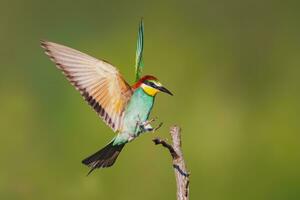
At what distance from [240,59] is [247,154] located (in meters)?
0.46

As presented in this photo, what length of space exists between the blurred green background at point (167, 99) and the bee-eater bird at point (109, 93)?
3.25 feet

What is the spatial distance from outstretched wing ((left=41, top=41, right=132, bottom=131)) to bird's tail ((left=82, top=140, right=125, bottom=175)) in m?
0.08

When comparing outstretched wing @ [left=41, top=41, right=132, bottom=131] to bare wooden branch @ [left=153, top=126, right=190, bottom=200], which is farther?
outstretched wing @ [left=41, top=41, right=132, bottom=131]

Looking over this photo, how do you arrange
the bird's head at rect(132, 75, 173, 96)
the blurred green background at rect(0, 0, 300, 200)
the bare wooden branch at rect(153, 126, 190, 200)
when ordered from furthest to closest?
the blurred green background at rect(0, 0, 300, 200) → the bird's head at rect(132, 75, 173, 96) → the bare wooden branch at rect(153, 126, 190, 200)

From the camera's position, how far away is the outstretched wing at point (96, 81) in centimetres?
199

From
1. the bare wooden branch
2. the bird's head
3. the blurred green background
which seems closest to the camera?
the bare wooden branch

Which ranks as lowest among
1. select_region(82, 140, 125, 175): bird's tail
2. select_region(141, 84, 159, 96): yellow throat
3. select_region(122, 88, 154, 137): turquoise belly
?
select_region(82, 140, 125, 175): bird's tail

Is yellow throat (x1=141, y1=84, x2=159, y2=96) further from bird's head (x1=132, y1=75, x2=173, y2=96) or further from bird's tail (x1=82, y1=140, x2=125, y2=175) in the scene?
bird's tail (x1=82, y1=140, x2=125, y2=175)

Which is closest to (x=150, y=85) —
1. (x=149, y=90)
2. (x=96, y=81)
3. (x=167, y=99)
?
(x=149, y=90)

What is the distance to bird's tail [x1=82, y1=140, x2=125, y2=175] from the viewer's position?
2029 millimetres

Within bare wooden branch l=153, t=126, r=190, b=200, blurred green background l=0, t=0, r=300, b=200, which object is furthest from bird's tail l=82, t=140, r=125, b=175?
blurred green background l=0, t=0, r=300, b=200

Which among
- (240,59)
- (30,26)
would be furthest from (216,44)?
(30,26)

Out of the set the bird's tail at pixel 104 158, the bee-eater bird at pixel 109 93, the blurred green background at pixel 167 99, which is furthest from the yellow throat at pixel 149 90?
the blurred green background at pixel 167 99

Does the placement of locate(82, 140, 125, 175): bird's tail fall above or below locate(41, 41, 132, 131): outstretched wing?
below
